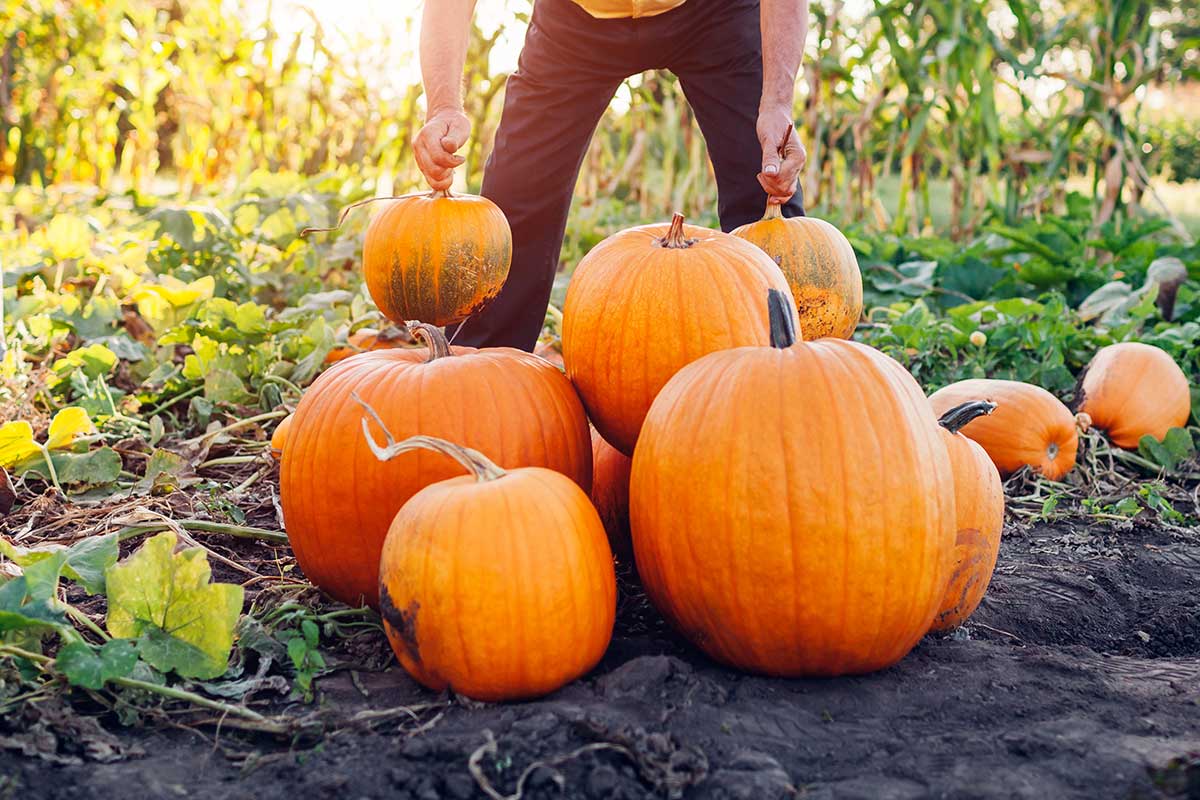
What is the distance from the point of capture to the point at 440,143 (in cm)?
265

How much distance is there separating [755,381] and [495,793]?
2.67ft

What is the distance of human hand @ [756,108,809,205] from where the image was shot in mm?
2844

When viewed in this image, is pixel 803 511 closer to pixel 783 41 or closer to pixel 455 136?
pixel 455 136

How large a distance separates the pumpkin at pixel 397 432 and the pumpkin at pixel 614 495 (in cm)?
19

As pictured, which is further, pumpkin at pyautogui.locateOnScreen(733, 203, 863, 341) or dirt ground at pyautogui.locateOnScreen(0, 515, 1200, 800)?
pumpkin at pyautogui.locateOnScreen(733, 203, 863, 341)

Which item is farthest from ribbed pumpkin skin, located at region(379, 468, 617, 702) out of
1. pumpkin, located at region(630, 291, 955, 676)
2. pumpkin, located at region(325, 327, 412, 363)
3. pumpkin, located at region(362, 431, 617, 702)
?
pumpkin, located at region(325, 327, 412, 363)

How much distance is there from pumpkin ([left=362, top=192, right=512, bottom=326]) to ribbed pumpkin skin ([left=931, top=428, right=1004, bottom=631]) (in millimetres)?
1265

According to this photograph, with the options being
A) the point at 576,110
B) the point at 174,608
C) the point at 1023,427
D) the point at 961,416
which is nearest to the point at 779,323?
the point at 961,416

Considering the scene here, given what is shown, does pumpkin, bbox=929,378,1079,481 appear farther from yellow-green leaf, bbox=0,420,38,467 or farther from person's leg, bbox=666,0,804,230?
yellow-green leaf, bbox=0,420,38,467

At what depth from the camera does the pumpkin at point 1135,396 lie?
348 cm

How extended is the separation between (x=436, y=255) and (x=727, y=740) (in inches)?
61.7

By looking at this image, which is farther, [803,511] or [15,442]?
[15,442]

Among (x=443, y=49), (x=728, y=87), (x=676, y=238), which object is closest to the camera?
(x=676, y=238)

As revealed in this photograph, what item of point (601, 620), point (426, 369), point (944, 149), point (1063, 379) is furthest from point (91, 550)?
point (944, 149)
